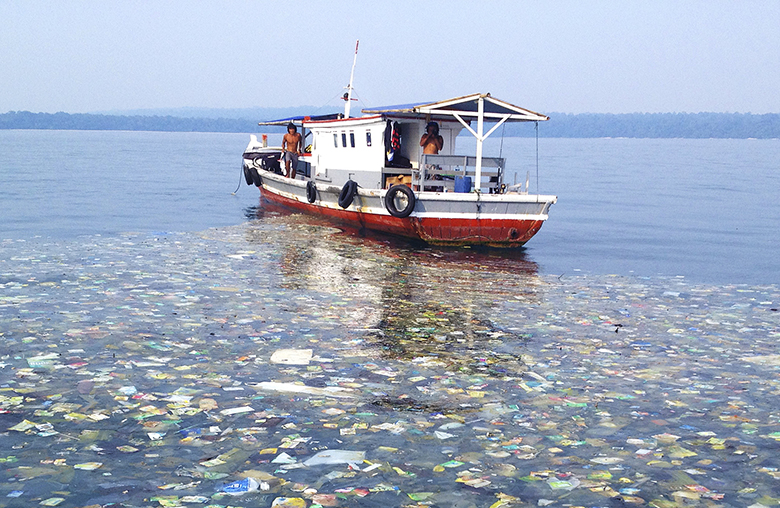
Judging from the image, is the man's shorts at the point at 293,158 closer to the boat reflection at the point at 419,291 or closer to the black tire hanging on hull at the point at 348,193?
the boat reflection at the point at 419,291

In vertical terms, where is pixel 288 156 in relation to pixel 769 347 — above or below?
above

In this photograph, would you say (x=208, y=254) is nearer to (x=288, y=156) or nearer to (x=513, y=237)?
(x=513, y=237)

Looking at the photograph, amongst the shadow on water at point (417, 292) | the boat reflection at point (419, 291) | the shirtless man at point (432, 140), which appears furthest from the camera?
the shirtless man at point (432, 140)

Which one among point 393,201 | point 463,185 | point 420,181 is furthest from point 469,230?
point 393,201

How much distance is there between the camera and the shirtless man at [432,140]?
21.2 meters

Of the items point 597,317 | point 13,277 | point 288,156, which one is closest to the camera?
point 597,317

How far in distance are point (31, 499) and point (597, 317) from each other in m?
8.96

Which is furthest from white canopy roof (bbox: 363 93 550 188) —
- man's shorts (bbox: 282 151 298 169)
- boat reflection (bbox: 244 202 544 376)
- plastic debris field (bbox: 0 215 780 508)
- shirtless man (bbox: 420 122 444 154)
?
man's shorts (bbox: 282 151 298 169)

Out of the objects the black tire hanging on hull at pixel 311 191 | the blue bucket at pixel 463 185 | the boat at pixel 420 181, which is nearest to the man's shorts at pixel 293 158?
the boat at pixel 420 181

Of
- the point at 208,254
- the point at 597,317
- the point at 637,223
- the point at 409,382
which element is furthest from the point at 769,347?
the point at 637,223

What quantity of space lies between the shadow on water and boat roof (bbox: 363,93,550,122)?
3621 millimetres

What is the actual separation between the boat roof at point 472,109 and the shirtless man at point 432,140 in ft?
3.28

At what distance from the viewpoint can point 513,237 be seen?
19891mm

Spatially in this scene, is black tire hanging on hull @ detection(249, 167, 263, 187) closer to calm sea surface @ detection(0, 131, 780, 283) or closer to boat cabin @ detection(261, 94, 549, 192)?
calm sea surface @ detection(0, 131, 780, 283)
